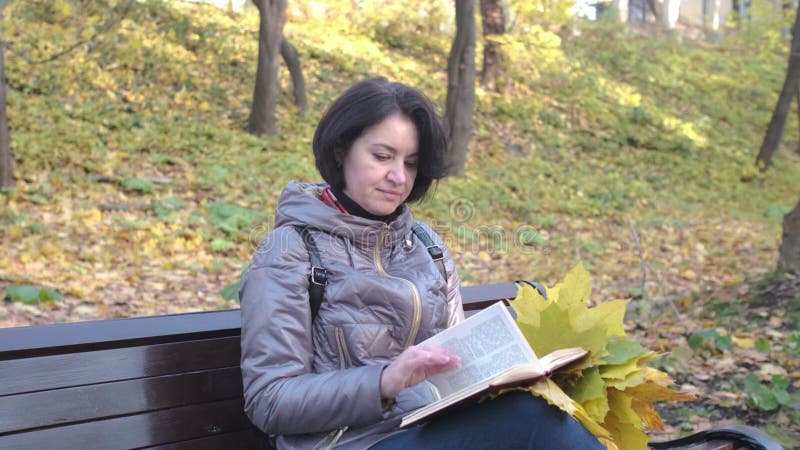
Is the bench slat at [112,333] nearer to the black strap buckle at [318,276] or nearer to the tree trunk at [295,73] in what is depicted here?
the black strap buckle at [318,276]

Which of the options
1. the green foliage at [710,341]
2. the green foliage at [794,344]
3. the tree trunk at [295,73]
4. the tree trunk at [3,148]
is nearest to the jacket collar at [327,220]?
the green foliage at [710,341]

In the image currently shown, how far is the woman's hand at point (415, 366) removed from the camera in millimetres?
1820

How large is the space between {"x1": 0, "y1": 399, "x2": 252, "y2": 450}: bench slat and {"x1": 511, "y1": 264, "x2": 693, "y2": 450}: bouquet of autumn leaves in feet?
3.12

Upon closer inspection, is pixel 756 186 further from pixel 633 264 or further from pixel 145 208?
pixel 145 208

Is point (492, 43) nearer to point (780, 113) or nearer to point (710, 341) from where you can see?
point (780, 113)

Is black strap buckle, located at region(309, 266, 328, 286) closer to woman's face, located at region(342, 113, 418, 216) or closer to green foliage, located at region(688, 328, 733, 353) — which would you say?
woman's face, located at region(342, 113, 418, 216)

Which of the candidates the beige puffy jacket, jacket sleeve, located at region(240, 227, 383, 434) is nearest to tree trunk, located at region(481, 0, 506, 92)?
the beige puffy jacket

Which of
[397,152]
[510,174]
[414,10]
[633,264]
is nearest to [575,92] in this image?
[414,10]

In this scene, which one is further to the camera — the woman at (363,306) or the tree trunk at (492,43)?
the tree trunk at (492,43)

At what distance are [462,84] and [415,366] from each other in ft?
31.5

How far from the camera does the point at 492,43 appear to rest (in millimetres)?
14555

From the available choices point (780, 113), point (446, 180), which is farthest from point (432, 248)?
point (780, 113)

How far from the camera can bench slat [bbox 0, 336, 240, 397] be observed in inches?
75.6

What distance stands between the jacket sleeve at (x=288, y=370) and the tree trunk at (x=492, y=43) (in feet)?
39.5
